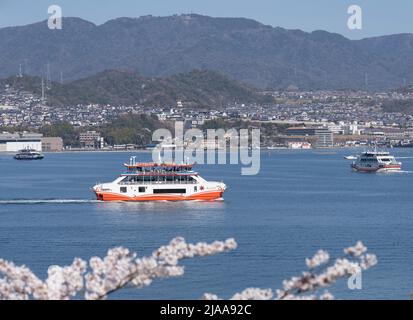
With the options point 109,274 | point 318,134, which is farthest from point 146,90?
point 109,274

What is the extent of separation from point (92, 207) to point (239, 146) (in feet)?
266

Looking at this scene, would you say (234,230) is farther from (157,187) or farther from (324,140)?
(324,140)

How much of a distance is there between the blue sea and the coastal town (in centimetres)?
6865

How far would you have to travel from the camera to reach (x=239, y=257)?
19859 mm

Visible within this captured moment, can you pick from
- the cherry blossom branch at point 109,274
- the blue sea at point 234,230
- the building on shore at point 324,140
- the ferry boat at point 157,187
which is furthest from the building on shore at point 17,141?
the cherry blossom branch at point 109,274

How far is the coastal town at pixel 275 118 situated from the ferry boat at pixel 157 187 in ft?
234

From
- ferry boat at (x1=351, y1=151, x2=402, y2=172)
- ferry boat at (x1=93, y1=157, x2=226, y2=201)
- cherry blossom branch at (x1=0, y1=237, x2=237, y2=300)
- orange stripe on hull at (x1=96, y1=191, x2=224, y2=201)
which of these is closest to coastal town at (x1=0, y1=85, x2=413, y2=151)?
ferry boat at (x1=351, y1=151, x2=402, y2=172)

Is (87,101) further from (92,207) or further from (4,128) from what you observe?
(92,207)

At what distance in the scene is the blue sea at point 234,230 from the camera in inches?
672

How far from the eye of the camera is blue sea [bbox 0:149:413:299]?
17062mm

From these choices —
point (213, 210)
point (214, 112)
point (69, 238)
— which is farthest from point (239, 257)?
point (214, 112)

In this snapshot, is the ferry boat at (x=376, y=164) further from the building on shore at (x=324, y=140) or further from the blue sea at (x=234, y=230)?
the building on shore at (x=324, y=140)

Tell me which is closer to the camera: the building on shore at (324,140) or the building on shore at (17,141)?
the building on shore at (17,141)
